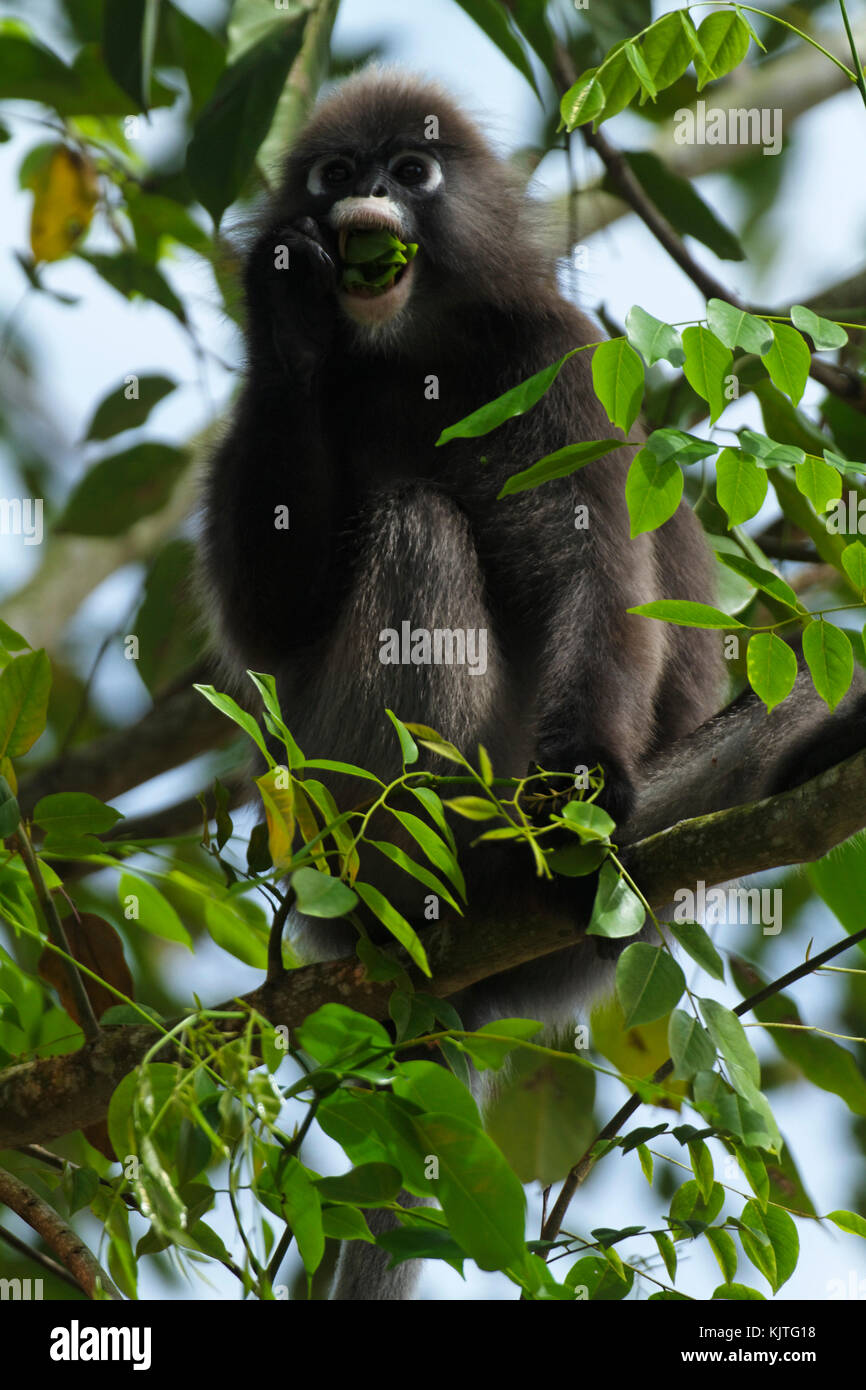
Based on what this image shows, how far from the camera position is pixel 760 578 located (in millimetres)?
2205

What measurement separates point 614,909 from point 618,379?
83 centimetres

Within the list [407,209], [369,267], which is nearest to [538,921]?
[369,267]

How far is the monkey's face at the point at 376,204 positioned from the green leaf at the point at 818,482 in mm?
1909

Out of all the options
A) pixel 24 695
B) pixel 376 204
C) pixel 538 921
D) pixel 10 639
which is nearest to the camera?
pixel 24 695

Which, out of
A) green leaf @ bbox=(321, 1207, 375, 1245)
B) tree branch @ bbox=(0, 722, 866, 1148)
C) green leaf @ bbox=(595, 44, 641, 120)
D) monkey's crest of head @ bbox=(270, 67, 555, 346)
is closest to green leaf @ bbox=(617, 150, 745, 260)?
monkey's crest of head @ bbox=(270, 67, 555, 346)

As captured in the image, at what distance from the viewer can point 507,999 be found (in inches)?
157

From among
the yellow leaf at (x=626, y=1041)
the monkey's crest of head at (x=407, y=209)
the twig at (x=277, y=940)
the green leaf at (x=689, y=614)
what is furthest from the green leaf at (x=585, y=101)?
the yellow leaf at (x=626, y=1041)

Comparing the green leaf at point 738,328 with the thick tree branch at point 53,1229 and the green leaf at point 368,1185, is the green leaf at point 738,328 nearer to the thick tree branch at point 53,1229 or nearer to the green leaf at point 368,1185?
the green leaf at point 368,1185

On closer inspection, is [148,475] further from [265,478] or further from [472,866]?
[472,866]

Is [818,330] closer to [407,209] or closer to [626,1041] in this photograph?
[407,209]

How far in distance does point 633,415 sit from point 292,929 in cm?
249

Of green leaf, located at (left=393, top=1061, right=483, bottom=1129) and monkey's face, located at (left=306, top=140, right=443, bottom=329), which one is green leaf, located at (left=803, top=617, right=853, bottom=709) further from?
monkey's face, located at (left=306, top=140, right=443, bottom=329)

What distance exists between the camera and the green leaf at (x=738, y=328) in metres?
2.08
